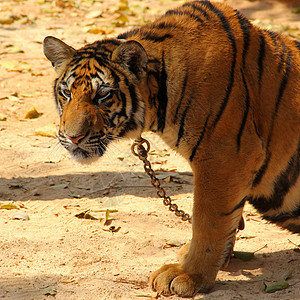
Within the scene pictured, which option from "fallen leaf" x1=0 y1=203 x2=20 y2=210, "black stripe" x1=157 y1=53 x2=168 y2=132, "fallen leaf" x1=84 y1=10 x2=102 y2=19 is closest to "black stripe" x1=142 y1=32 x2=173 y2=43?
"black stripe" x1=157 y1=53 x2=168 y2=132

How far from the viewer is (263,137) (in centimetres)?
274

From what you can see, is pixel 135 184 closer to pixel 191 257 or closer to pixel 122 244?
pixel 122 244

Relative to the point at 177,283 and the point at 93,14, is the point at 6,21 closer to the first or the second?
the point at 93,14

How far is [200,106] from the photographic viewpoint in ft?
8.50

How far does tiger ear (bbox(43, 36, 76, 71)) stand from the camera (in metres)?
2.80

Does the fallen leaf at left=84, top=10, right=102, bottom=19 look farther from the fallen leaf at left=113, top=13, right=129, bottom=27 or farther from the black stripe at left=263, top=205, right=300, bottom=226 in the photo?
the black stripe at left=263, top=205, right=300, bottom=226

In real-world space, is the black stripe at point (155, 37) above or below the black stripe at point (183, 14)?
below

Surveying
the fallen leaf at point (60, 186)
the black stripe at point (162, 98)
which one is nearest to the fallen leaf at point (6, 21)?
the fallen leaf at point (60, 186)

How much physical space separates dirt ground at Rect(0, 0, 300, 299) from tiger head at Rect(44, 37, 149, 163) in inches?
22.5

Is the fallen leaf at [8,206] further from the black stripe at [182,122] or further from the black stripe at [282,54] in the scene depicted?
the black stripe at [282,54]

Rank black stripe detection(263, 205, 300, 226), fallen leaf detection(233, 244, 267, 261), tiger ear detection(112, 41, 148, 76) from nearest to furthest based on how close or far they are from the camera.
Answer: tiger ear detection(112, 41, 148, 76) → black stripe detection(263, 205, 300, 226) → fallen leaf detection(233, 244, 267, 261)

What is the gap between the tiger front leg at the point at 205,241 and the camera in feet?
8.65

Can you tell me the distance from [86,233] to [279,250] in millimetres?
1294

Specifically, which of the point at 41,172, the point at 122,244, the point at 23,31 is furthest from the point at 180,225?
the point at 23,31
